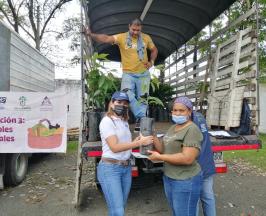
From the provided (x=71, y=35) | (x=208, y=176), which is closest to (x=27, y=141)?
(x=208, y=176)

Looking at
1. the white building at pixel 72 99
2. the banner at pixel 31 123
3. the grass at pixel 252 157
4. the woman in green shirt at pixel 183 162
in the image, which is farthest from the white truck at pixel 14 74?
the white building at pixel 72 99

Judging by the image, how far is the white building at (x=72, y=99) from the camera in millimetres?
14969

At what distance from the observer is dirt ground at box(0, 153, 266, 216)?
513 cm

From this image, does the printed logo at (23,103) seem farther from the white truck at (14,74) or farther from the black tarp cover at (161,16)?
the black tarp cover at (161,16)

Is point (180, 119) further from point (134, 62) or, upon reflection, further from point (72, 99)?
point (72, 99)

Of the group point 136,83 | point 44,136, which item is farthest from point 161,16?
point 44,136

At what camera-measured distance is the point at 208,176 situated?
3.81 meters

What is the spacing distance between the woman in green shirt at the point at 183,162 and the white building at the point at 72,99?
11771 mm

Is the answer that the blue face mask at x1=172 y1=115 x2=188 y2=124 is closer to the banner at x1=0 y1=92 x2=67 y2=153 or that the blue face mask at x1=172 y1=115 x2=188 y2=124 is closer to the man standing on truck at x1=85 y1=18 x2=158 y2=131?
the man standing on truck at x1=85 y1=18 x2=158 y2=131

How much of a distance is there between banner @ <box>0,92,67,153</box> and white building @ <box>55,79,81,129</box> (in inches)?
323

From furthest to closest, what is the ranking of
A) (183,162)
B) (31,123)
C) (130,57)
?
1. (31,123)
2. (130,57)
3. (183,162)

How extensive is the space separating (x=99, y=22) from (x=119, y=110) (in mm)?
4427

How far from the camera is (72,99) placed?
1555cm

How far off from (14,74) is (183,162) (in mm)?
4928
